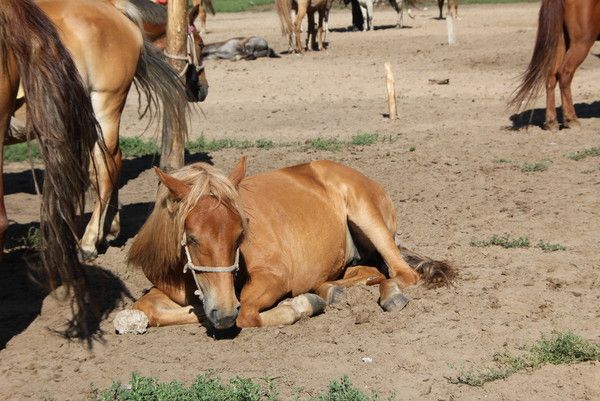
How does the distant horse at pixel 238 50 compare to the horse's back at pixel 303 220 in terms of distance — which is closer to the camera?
the horse's back at pixel 303 220

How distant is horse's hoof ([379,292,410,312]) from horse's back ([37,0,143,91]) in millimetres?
2718

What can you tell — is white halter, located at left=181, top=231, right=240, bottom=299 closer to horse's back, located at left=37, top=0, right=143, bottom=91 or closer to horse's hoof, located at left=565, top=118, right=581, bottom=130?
horse's back, located at left=37, top=0, right=143, bottom=91

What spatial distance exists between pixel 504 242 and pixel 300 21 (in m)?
16.6

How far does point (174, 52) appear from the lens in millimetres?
7738

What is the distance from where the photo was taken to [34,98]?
4.72 m

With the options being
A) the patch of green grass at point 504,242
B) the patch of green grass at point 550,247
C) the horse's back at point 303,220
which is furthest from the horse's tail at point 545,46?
the horse's back at point 303,220

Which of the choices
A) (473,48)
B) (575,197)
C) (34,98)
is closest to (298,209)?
(34,98)

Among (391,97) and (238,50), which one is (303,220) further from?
(238,50)

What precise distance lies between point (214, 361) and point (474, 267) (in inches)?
84.4

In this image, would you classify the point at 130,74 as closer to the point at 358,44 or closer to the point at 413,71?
the point at 413,71

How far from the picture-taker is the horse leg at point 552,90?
447 inches

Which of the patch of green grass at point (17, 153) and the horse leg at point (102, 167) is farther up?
the horse leg at point (102, 167)

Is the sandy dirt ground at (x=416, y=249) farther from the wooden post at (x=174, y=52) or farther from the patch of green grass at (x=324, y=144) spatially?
the wooden post at (x=174, y=52)

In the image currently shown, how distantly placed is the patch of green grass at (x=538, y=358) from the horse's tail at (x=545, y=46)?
7.00m
